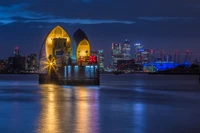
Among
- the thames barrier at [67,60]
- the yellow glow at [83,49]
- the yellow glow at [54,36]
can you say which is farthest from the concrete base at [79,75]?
the yellow glow at [54,36]

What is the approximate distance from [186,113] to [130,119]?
16.4 ft

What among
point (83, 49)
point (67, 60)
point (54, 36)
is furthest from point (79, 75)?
point (54, 36)

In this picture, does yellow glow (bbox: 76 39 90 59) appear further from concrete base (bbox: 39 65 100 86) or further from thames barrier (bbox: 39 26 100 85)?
concrete base (bbox: 39 65 100 86)

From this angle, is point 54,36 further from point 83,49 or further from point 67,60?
point 67,60

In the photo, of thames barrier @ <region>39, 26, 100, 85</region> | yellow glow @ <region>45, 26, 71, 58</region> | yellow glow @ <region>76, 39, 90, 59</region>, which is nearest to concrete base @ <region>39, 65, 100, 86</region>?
thames barrier @ <region>39, 26, 100, 85</region>

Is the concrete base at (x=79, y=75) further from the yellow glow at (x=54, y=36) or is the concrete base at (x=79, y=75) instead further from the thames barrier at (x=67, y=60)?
the yellow glow at (x=54, y=36)

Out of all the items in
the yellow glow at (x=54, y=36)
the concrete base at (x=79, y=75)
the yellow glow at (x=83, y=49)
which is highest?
the yellow glow at (x=54, y=36)

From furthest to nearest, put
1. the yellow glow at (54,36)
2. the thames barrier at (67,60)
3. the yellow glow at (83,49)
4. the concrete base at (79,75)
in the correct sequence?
1. the yellow glow at (54,36)
2. the yellow glow at (83,49)
3. the thames barrier at (67,60)
4. the concrete base at (79,75)

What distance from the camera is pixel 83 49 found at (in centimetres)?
8519

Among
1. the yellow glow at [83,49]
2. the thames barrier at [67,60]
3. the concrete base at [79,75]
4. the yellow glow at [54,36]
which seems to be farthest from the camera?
the yellow glow at [54,36]

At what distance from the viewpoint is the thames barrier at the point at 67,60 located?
70688 mm

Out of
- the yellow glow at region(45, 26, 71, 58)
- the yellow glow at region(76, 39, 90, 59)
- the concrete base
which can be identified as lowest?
the concrete base

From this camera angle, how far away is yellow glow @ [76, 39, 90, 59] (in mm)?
84188

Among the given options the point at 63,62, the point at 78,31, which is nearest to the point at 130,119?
the point at 63,62
